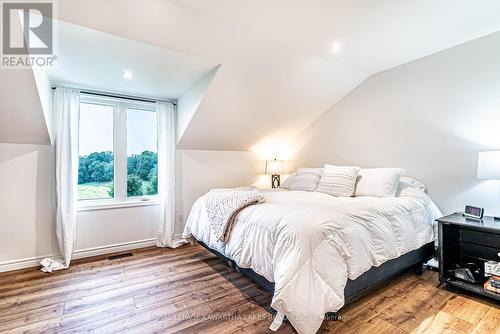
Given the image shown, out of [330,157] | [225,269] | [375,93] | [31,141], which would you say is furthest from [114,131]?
[375,93]

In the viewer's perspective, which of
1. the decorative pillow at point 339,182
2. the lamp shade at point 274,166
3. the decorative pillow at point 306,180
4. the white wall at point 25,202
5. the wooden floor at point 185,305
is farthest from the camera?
the lamp shade at point 274,166

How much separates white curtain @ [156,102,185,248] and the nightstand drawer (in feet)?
10.6

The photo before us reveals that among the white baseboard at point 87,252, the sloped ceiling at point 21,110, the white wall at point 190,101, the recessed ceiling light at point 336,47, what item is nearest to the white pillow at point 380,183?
the recessed ceiling light at point 336,47

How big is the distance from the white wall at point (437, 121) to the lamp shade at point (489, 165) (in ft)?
1.52

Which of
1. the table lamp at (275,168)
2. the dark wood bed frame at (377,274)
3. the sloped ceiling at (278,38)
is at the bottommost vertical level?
the dark wood bed frame at (377,274)

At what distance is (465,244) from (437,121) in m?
1.33

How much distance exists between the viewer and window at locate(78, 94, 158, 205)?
3.11 metres

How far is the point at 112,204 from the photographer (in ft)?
10.3

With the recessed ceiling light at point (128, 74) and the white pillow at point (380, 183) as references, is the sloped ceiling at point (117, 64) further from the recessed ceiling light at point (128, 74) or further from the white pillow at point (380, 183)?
the white pillow at point (380, 183)

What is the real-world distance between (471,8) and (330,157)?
224 centimetres

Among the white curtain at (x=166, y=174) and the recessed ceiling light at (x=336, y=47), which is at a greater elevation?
the recessed ceiling light at (x=336, y=47)

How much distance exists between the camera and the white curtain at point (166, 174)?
336 centimetres

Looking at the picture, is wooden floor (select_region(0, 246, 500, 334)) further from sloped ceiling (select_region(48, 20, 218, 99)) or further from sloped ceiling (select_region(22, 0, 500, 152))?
sloped ceiling (select_region(48, 20, 218, 99))

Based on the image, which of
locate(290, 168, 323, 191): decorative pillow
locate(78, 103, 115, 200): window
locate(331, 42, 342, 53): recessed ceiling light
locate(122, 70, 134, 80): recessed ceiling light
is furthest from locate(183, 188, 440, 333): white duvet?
locate(122, 70, 134, 80): recessed ceiling light
